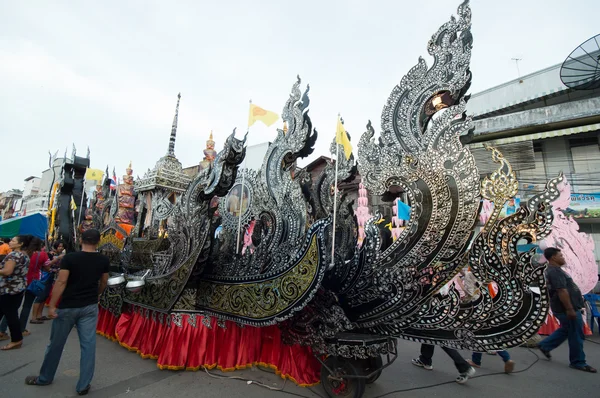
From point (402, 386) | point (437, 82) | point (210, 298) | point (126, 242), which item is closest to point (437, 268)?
point (402, 386)

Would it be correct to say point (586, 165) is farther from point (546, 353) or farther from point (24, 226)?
point (24, 226)

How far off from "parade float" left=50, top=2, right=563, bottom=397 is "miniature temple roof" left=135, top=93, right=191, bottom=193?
2.86 metres

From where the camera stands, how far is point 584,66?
383 inches

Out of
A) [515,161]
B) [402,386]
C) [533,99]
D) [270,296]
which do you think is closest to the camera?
[270,296]

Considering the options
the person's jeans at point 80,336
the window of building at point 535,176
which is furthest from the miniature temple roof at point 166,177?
the window of building at point 535,176

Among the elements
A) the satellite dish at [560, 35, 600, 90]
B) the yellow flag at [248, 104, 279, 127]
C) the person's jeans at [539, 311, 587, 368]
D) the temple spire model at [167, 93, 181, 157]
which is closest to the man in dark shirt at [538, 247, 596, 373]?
the person's jeans at [539, 311, 587, 368]

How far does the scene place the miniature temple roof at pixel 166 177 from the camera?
653 centimetres

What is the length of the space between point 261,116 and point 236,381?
353cm

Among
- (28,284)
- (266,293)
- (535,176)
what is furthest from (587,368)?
(535,176)

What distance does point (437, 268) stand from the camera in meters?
2.56

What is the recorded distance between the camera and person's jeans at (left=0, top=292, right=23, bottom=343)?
353 centimetres

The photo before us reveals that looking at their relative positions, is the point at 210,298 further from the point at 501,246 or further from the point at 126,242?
the point at 501,246

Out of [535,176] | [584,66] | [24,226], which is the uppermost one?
[584,66]

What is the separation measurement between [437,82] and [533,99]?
1195cm
